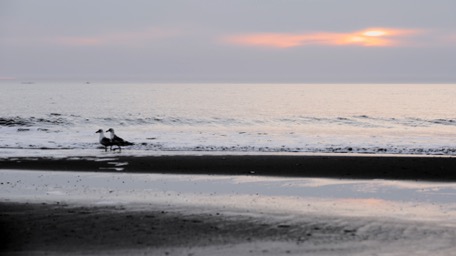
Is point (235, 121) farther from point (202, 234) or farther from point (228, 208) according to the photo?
point (202, 234)

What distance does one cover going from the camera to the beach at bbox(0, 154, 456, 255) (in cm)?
947

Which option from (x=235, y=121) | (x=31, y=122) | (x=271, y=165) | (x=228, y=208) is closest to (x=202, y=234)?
(x=228, y=208)

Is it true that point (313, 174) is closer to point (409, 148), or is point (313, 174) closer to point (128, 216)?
point (128, 216)

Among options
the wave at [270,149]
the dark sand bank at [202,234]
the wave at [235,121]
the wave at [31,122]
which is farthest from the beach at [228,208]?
the wave at [235,121]

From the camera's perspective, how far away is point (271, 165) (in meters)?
20.2

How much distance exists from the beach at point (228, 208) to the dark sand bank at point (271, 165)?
6 cm

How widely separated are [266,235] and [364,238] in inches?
57.5

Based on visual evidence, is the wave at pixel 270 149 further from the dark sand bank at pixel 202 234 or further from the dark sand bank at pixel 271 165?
the dark sand bank at pixel 202 234

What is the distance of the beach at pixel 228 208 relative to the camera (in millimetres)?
9469

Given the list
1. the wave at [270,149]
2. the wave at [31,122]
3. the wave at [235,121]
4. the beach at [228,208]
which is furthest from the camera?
the wave at [235,121]

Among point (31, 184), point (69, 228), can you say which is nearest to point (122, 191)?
point (31, 184)

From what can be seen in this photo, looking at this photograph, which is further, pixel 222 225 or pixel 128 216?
pixel 128 216

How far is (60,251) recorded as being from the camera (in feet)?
29.9

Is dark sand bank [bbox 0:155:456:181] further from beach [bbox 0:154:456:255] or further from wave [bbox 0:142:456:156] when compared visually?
wave [bbox 0:142:456:156]
